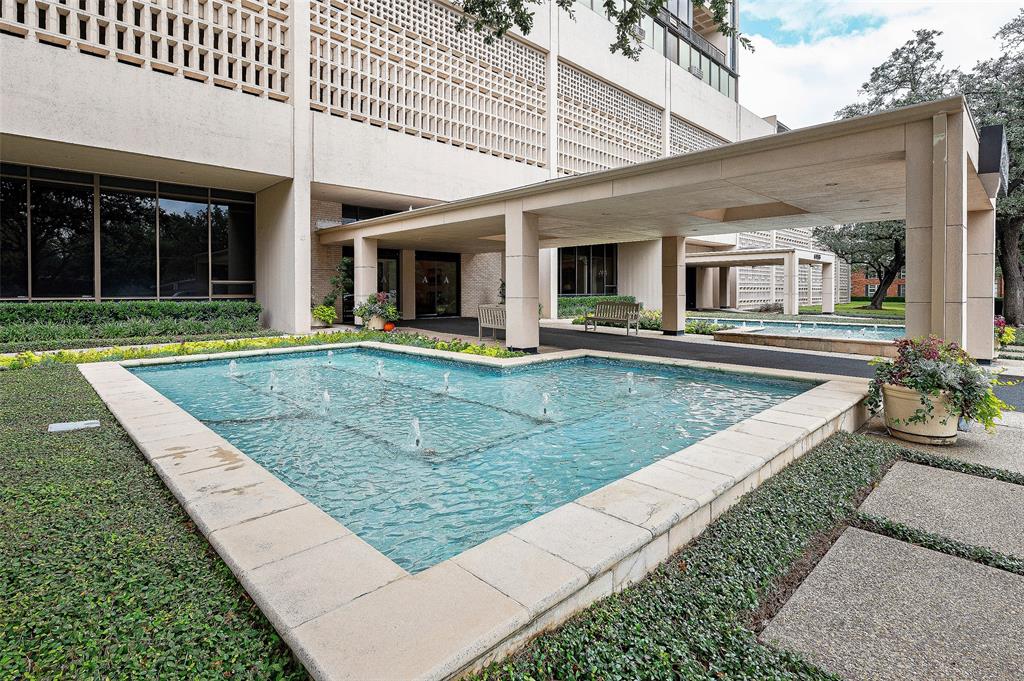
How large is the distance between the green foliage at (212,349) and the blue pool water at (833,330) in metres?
11.3

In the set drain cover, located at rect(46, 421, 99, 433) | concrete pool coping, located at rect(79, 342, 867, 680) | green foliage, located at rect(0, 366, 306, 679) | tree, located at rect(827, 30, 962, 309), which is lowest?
green foliage, located at rect(0, 366, 306, 679)

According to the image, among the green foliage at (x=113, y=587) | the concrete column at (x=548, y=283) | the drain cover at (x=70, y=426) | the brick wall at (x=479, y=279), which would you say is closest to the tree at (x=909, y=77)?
the concrete column at (x=548, y=283)

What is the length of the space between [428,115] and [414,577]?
18976mm

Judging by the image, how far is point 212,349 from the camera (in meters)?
12.2

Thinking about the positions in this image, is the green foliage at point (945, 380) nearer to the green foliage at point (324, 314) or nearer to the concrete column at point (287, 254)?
the concrete column at point (287, 254)

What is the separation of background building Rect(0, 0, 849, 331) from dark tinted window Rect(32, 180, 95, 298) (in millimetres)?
35

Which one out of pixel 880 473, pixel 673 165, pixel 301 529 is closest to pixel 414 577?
pixel 301 529

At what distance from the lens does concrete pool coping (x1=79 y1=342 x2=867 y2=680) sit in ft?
6.97

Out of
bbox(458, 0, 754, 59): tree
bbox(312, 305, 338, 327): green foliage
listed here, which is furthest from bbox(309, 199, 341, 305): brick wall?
bbox(458, 0, 754, 59): tree

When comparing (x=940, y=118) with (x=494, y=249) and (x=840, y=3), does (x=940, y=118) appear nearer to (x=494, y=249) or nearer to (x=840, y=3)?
(x=840, y=3)

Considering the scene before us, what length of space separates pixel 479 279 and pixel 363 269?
8737mm

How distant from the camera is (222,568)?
2.87 m

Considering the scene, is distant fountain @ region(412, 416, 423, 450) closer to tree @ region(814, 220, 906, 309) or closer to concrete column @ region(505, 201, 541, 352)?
concrete column @ region(505, 201, 541, 352)

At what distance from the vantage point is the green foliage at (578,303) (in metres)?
25.0
